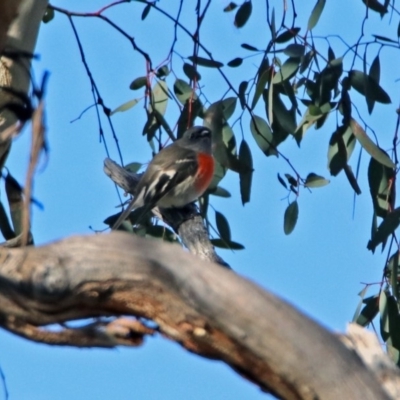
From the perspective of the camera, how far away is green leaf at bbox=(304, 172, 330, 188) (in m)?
3.71

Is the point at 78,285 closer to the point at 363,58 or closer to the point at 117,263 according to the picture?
the point at 117,263

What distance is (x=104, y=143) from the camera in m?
3.73

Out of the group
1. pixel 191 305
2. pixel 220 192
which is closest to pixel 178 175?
pixel 220 192

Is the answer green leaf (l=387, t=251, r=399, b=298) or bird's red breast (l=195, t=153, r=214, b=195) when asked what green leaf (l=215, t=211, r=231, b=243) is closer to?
bird's red breast (l=195, t=153, r=214, b=195)

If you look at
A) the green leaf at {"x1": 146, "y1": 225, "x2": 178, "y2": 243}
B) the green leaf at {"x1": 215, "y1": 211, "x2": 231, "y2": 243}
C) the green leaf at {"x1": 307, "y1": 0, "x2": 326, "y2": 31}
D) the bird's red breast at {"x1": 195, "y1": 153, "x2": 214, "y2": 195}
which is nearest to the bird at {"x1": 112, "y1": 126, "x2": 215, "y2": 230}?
the bird's red breast at {"x1": 195, "y1": 153, "x2": 214, "y2": 195}

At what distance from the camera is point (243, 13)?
12.7 feet

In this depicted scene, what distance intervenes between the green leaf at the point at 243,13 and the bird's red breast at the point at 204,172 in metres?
0.70

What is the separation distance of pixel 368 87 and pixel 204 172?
3.30ft

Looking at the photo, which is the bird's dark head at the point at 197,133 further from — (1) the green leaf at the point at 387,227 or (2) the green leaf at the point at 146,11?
(1) the green leaf at the point at 387,227

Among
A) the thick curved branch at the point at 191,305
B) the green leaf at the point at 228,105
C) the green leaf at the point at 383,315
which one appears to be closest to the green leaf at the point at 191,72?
the green leaf at the point at 228,105

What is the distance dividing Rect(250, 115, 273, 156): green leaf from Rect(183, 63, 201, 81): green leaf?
0.26 m

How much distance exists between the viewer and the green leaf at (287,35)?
3.64m

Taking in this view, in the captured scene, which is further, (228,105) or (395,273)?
(228,105)

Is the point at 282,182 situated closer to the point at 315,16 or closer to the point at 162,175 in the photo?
the point at 315,16
